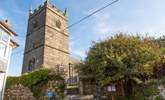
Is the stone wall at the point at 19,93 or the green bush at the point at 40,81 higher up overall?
the green bush at the point at 40,81

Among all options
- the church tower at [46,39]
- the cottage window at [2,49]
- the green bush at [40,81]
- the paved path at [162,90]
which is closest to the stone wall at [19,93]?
the green bush at [40,81]

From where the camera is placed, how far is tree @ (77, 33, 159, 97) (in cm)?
1158

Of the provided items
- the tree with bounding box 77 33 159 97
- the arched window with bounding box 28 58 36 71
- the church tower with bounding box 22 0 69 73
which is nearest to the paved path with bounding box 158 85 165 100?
the tree with bounding box 77 33 159 97

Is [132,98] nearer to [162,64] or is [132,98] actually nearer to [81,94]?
[162,64]

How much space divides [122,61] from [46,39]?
804 inches

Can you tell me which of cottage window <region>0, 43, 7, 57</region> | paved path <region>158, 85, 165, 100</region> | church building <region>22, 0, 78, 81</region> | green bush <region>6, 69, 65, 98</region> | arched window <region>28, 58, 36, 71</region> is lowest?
paved path <region>158, 85, 165, 100</region>

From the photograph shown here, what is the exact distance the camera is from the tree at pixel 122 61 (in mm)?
11578

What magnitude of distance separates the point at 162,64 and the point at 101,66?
3664 millimetres

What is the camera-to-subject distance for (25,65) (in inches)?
1288

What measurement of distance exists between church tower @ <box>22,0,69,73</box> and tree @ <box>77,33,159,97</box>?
16.8 m

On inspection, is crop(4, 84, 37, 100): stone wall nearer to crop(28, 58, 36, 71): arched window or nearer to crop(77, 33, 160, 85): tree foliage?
crop(77, 33, 160, 85): tree foliage

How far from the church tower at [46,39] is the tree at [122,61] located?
55.0 feet

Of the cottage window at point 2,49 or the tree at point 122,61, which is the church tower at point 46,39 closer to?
the cottage window at point 2,49

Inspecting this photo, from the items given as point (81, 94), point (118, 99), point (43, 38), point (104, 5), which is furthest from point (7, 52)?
point (43, 38)
